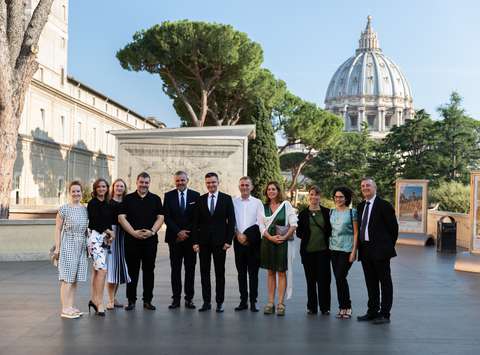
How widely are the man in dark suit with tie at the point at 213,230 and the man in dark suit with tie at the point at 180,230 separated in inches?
5.1

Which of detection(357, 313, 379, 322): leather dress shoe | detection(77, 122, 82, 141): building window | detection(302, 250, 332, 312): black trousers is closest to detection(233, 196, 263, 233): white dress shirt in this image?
detection(302, 250, 332, 312): black trousers

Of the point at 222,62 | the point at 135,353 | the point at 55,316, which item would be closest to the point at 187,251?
the point at 55,316

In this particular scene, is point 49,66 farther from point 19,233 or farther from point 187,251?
point 187,251

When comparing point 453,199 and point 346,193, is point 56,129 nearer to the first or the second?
point 453,199

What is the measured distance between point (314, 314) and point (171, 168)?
13.7 meters

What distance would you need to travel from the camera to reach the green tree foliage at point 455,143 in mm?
40938

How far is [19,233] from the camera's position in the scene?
477 inches

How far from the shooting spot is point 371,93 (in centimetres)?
14625

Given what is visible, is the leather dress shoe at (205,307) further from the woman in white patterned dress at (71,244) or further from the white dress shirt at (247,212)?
the woman in white patterned dress at (71,244)

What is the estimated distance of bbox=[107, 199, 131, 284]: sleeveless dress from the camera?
7082mm

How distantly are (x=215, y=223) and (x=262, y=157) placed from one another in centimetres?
2471

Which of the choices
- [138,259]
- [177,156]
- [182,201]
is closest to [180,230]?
[182,201]

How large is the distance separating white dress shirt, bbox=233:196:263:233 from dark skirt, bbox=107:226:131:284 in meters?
1.36

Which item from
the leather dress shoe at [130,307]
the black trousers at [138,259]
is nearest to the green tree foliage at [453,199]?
the black trousers at [138,259]
